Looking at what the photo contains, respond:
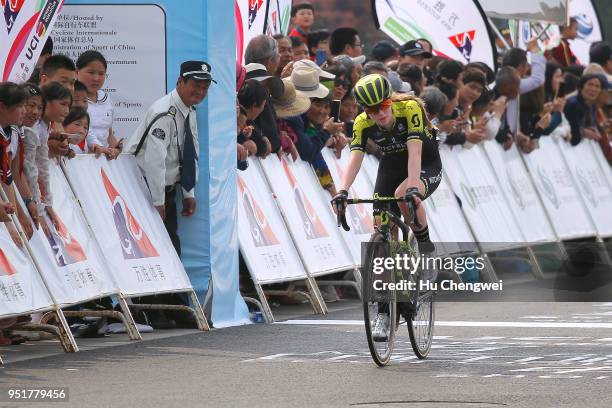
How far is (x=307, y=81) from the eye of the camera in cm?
1719

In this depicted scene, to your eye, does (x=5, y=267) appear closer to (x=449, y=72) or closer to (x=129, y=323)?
(x=129, y=323)

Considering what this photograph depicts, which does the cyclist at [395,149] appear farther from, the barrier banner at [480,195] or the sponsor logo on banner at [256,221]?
the barrier banner at [480,195]

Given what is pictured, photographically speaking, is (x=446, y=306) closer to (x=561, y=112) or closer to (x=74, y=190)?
(x=74, y=190)

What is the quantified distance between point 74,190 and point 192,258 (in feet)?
6.11

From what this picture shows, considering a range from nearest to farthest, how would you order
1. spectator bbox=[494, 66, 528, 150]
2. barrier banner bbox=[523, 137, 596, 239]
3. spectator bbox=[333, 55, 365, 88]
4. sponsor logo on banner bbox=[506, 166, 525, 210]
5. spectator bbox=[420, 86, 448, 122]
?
spectator bbox=[333, 55, 365, 88] < spectator bbox=[420, 86, 448, 122] < sponsor logo on banner bbox=[506, 166, 525, 210] < spectator bbox=[494, 66, 528, 150] < barrier banner bbox=[523, 137, 596, 239]

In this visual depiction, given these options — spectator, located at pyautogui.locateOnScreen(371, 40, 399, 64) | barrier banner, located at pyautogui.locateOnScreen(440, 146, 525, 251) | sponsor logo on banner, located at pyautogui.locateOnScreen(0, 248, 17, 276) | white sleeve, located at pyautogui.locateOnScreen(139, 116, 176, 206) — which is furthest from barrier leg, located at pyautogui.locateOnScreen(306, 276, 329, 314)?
spectator, located at pyautogui.locateOnScreen(371, 40, 399, 64)

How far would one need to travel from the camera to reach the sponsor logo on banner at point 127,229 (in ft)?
46.6

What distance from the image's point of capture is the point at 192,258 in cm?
1529

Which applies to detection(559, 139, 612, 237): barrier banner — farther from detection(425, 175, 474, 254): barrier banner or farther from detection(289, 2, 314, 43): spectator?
detection(289, 2, 314, 43): spectator

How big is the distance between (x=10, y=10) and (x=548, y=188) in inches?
458

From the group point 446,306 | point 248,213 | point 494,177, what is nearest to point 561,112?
point 494,177

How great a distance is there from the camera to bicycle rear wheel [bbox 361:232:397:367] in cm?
1153

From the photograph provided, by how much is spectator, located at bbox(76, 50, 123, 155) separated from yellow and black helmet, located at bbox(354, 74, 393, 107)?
3.30 m

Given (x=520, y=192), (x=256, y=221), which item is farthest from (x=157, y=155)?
(x=520, y=192)
